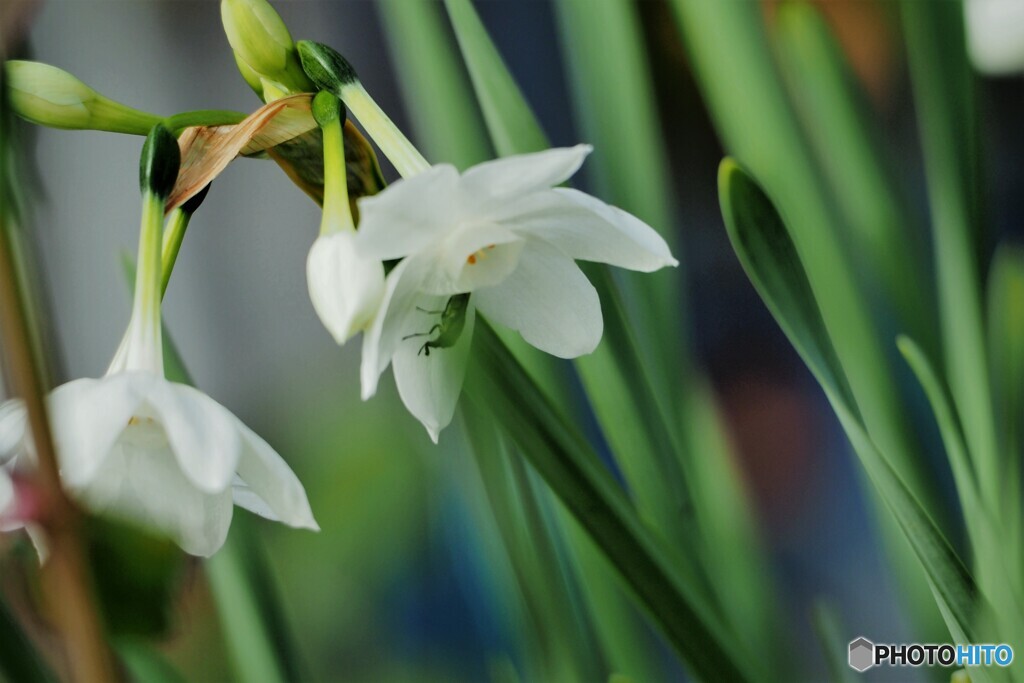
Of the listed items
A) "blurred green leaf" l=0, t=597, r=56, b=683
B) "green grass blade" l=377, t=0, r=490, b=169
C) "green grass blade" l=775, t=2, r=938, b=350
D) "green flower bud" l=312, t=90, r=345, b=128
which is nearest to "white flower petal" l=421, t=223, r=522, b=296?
"green flower bud" l=312, t=90, r=345, b=128

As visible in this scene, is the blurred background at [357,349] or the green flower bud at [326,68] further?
the blurred background at [357,349]

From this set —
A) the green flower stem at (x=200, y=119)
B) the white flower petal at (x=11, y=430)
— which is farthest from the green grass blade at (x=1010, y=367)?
the white flower petal at (x=11, y=430)

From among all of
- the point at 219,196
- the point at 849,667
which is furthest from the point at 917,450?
the point at 219,196

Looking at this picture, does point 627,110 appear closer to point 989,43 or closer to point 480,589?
point 989,43

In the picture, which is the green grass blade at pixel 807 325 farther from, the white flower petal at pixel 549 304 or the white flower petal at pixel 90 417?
the white flower petal at pixel 90 417

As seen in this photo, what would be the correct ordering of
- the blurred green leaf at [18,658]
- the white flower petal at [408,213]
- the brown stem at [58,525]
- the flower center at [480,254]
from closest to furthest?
the brown stem at [58,525] → the white flower petal at [408,213] → the flower center at [480,254] → the blurred green leaf at [18,658]

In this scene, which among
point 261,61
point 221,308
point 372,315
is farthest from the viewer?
point 221,308
